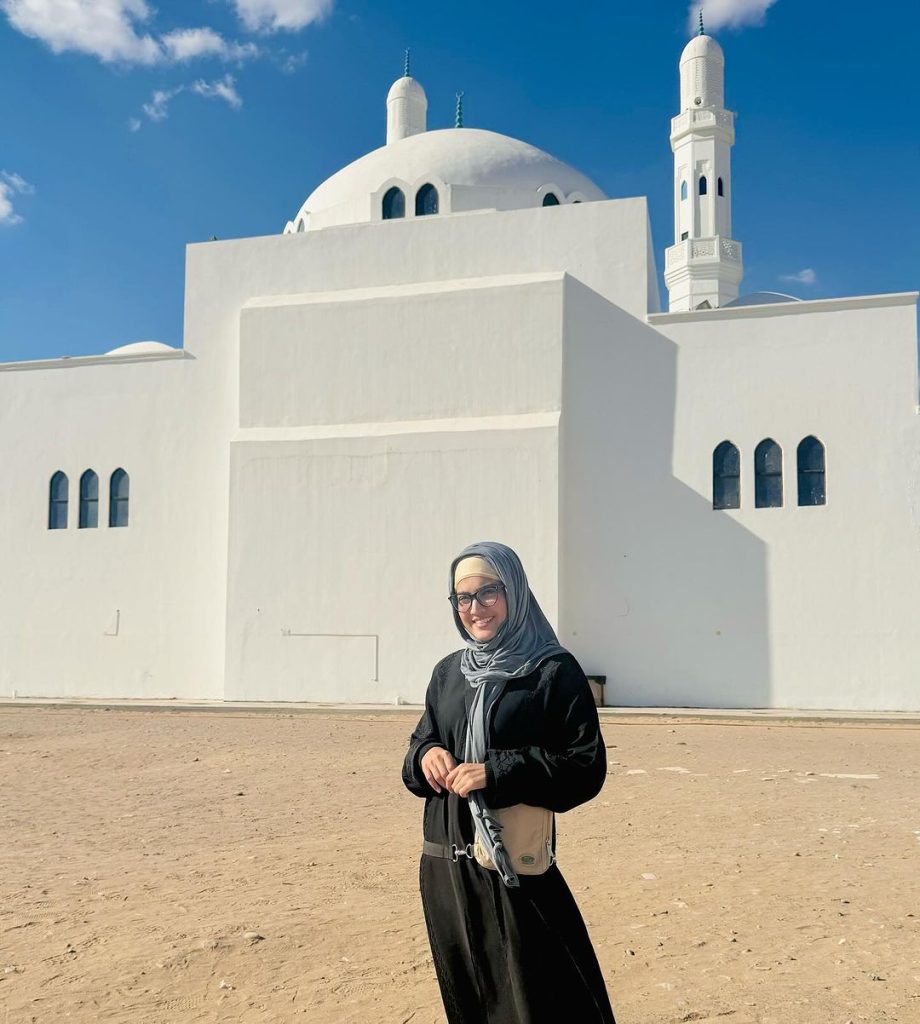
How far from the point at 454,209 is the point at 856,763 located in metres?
12.9

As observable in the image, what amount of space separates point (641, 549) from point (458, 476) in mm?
2943

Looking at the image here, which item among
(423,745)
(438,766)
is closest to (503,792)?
(438,766)

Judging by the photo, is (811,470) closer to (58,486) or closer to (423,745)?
(58,486)

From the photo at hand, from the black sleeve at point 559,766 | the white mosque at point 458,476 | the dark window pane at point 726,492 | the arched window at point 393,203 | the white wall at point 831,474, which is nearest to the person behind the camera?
the black sleeve at point 559,766

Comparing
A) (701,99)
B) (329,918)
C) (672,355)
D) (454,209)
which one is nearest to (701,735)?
(672,355)

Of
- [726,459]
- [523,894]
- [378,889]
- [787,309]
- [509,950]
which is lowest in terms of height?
[378,889]

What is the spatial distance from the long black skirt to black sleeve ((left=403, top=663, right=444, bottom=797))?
0.19m

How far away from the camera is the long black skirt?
247 centimetres

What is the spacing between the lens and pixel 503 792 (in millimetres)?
2453

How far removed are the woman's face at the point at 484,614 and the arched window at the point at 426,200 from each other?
17.3 m

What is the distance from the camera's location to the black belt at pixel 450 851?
100 inches

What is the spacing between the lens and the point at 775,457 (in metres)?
14.4

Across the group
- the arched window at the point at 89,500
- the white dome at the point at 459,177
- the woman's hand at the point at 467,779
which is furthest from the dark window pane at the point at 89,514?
the woman's hand at the point at 467,779

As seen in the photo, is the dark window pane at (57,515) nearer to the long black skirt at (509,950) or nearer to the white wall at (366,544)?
the white wall at (366,544)
